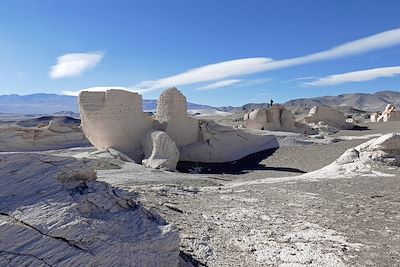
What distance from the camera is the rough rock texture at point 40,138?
19688 mm

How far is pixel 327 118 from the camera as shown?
3150 centimetres

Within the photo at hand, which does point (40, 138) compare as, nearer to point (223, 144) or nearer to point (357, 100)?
point (223, 144)

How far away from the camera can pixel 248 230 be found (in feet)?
19.1

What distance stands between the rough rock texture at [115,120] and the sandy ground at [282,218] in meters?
4.43

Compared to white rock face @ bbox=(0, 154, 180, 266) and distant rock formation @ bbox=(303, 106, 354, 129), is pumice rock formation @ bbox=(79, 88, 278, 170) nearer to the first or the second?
white rock face @ bbox=(0, 154, 180, 266)

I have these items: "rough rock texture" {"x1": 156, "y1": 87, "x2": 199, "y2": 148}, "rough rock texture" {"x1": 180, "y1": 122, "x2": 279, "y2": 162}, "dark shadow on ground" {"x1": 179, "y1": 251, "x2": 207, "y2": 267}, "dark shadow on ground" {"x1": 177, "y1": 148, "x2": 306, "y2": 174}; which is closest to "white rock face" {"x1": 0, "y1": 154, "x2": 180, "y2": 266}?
"dark shadow on ground" {"x1": 179, "y1": 251, "x2": 207, "y2": 267}

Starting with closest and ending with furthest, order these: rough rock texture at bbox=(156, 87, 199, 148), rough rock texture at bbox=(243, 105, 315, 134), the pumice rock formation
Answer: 1. the pumice rock formation
2. rough rock texture at bbox=(156, 87, 199, 148)
3. rough rock texture at bbox=(243, 105, 315, 134)

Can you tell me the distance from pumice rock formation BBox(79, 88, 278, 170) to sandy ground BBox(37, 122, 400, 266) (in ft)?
11.6

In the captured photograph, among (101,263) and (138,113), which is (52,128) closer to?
(138,113)

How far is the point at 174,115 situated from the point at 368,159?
8.22 meters

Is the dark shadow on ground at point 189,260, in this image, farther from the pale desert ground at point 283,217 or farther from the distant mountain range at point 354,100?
the distant mountain range at point 354,100

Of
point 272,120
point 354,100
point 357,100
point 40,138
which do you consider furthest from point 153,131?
point 357,100

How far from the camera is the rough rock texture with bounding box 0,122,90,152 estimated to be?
1969cm

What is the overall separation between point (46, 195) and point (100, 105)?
11642mm
